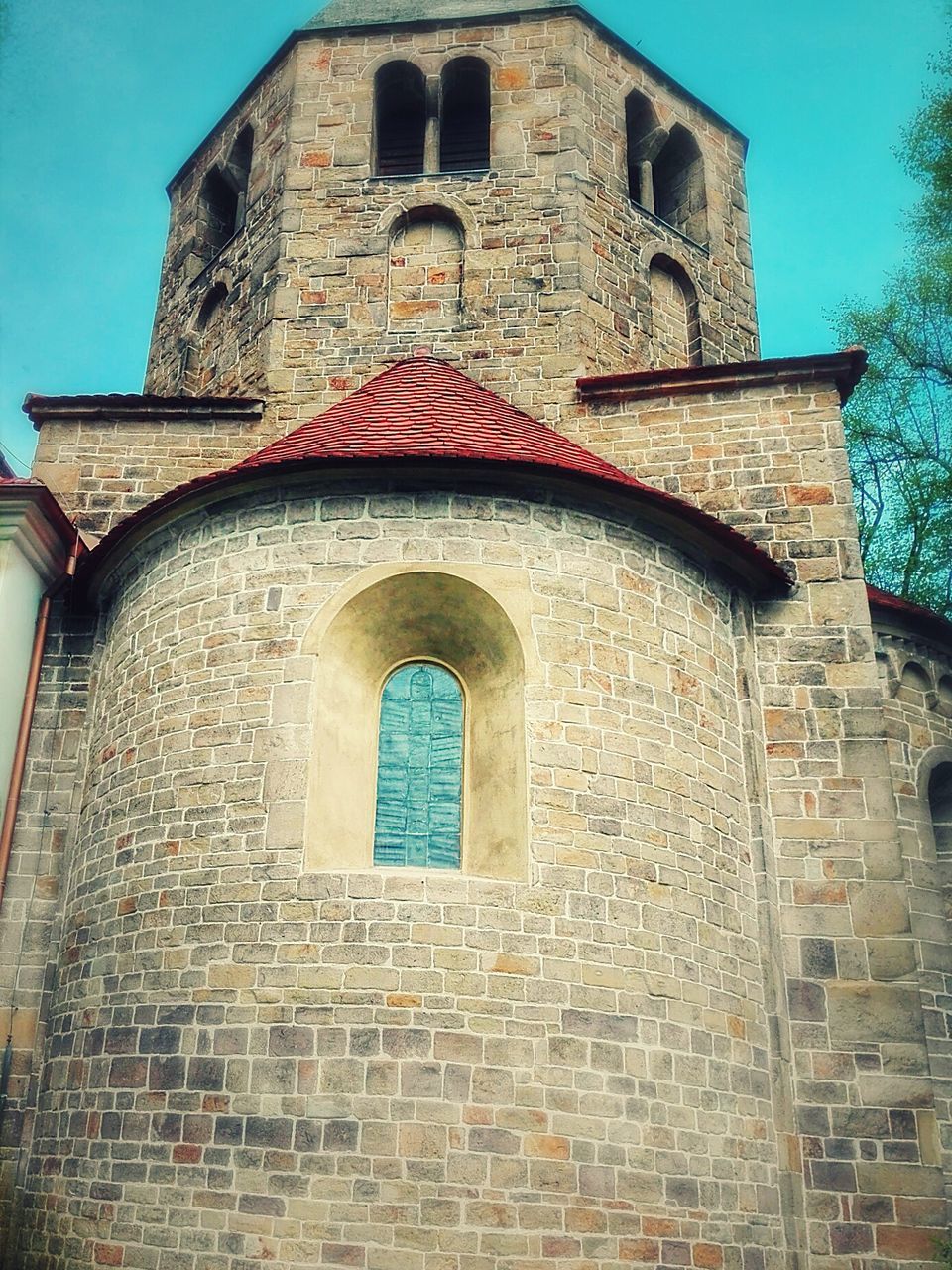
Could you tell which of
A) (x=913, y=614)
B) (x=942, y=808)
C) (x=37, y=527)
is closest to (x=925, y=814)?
(x=942, y=808)

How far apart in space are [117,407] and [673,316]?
619cm

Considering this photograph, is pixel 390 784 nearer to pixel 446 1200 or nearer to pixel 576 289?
pixel 446 1200

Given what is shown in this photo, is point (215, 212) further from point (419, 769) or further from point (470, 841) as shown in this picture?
point (470, 841)

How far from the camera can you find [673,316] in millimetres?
14227

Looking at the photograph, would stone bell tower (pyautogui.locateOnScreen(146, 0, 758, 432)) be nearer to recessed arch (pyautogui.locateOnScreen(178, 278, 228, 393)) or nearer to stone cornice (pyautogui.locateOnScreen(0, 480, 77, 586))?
recessed arch (pyautogui.locateOnScreen(178, 278, 228, 393))

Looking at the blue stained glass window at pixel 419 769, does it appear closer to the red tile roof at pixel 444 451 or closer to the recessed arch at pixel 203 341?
the red tile roof at pixel 444 451

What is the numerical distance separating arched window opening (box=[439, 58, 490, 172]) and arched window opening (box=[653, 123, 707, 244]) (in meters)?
2.22

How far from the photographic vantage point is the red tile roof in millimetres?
8938

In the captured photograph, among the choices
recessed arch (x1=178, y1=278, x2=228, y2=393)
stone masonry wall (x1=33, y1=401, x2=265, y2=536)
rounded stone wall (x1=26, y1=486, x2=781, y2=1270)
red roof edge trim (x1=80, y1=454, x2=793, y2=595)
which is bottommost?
rounded stone wall (x1=26, y1=486, x2=781, y2=1270)

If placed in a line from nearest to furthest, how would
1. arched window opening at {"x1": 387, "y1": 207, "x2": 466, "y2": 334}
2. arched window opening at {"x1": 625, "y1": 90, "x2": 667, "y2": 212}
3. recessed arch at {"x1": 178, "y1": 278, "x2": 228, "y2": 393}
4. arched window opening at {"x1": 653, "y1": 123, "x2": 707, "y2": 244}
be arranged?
arched window opening at {"x1": 387, "y1": 207, "x2": 466, "y2": 334} → recessed arch at {"x1": 178, "y1": 278, "x2": 228, "y2": 393} → arched window opening at {"x1": 625, "y1": 90, "x2": 667, "y2": 212} → arched window opening at {"x1": 653, "y1": 123, "x2": 707, "y2": 244}

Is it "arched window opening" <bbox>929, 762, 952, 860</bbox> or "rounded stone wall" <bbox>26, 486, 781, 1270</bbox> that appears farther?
"arched window opening" <bbox>929, 762, 952, 860</bbox>

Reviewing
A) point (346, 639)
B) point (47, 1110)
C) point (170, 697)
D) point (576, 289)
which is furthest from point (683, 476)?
point (47, 1110)

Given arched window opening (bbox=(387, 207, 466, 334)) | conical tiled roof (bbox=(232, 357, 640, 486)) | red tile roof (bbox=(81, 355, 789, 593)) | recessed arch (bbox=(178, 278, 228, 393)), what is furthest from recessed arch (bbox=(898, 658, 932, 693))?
recessed arch (bbox=(178, 278, 228, 393))

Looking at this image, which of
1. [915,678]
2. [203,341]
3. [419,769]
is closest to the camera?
[419,769]
